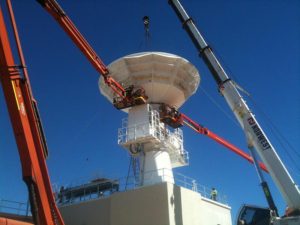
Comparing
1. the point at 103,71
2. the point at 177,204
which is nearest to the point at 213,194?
the point at 177,204

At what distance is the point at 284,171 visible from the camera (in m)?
17.3

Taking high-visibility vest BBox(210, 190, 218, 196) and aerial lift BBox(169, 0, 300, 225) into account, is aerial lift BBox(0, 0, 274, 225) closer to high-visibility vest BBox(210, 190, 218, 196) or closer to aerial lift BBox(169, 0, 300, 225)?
aerial lift BBox(169, 0, 300, 225)

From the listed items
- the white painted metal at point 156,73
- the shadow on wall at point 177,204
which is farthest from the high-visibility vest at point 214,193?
the white painted metal at point 156,73

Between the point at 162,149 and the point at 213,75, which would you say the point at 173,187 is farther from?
the point at 213,75

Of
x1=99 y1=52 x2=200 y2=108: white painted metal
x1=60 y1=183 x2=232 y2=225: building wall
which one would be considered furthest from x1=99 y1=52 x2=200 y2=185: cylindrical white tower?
x1=60 y1=183 x2=232 y2=225: building wall

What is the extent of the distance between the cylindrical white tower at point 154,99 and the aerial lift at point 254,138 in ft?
11.9

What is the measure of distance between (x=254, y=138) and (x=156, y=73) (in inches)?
422

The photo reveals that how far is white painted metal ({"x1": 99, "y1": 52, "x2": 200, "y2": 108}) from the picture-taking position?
27.3 m

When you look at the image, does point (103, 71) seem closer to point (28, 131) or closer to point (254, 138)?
point (254, 138)

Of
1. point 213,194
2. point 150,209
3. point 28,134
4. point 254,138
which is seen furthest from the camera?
point 213,194

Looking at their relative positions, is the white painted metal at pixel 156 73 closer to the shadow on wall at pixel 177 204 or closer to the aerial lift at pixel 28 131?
the shadow on wall at pixel 177 204

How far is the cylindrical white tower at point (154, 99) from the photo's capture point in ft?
83.1

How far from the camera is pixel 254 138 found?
63.0 feet

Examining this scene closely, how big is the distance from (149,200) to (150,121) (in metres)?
6.88
